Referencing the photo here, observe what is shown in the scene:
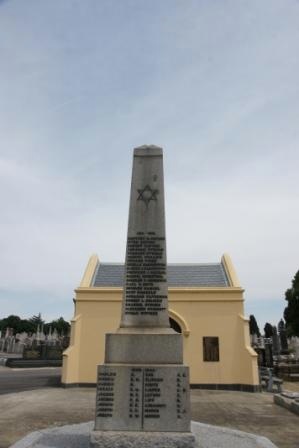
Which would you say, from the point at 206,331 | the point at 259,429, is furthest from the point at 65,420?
the point at 206,331

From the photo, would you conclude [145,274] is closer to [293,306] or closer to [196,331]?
[196,331]

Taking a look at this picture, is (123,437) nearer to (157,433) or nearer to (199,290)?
(157,433)

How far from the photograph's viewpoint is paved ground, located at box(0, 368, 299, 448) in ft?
27.3

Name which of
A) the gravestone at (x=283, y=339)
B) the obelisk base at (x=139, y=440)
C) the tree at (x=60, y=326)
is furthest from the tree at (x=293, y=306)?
the tree at (x=60, y=326)

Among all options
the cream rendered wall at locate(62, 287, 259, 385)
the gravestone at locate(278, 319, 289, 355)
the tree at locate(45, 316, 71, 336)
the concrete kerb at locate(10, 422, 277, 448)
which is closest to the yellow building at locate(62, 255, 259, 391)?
the cream rendered wall at locate(62, 287, 259, 385)

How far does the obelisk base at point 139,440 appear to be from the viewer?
5.18 meters

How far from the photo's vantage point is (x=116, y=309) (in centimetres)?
1805

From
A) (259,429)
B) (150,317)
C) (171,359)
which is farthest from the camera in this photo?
(259,429)

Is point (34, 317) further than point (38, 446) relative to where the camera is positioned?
Yes

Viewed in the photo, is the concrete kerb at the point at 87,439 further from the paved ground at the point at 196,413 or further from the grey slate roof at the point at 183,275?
the grey slate roof at the point at 183,275

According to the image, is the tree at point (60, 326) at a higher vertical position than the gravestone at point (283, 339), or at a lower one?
higher

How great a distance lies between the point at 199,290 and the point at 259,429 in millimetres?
9534

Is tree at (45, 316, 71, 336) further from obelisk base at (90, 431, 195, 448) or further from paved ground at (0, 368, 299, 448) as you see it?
obelisk base at (90, 431, 195, 448)

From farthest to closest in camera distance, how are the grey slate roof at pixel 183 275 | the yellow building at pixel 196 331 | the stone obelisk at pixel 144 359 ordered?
1. the grey slate roof at pixel 183 275
2. the yellow building at pixel 196 331
3. the stone obelisk at pixel 144 359
